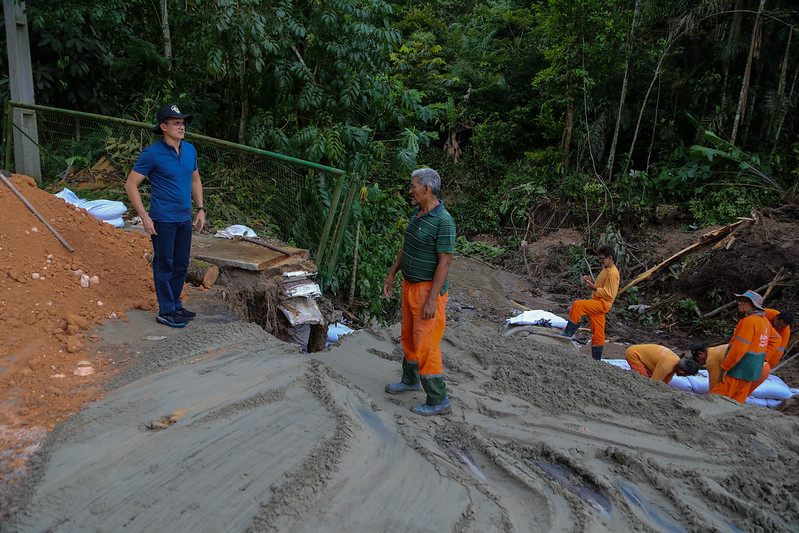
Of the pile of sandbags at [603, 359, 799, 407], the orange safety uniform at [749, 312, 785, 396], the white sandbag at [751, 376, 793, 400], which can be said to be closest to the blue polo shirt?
the pile of sandbags at [603, 359, 799, 407]

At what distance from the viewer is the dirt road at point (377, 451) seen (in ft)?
7.52

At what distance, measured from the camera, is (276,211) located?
682 cm

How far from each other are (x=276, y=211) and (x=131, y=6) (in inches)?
271

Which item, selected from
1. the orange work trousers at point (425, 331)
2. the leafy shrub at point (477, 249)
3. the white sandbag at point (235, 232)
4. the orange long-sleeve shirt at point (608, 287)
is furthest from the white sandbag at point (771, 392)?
the leafy shrub at point (477, 249)

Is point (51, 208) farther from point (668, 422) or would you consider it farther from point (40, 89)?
point (668, 422)

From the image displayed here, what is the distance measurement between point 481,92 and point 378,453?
16905mm

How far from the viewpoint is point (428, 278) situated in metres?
3.37

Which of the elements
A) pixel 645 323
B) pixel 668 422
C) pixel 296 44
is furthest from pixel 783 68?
pixel 668 422

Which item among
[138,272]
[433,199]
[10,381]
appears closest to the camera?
[10,381]

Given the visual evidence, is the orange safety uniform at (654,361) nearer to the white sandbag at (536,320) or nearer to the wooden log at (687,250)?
the white sandbag at (536,320)

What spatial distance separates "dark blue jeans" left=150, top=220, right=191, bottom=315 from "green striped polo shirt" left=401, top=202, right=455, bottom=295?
1.87m

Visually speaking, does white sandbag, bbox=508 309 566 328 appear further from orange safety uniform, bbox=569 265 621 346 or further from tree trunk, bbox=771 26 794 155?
tree trunk, bbox=771 26 794 155

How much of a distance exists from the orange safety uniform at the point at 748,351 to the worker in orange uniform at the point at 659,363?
20.7 inches

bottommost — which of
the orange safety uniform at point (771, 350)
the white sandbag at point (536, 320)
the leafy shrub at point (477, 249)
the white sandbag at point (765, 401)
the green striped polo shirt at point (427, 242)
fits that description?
the leafy shrub at point (477, 249)
